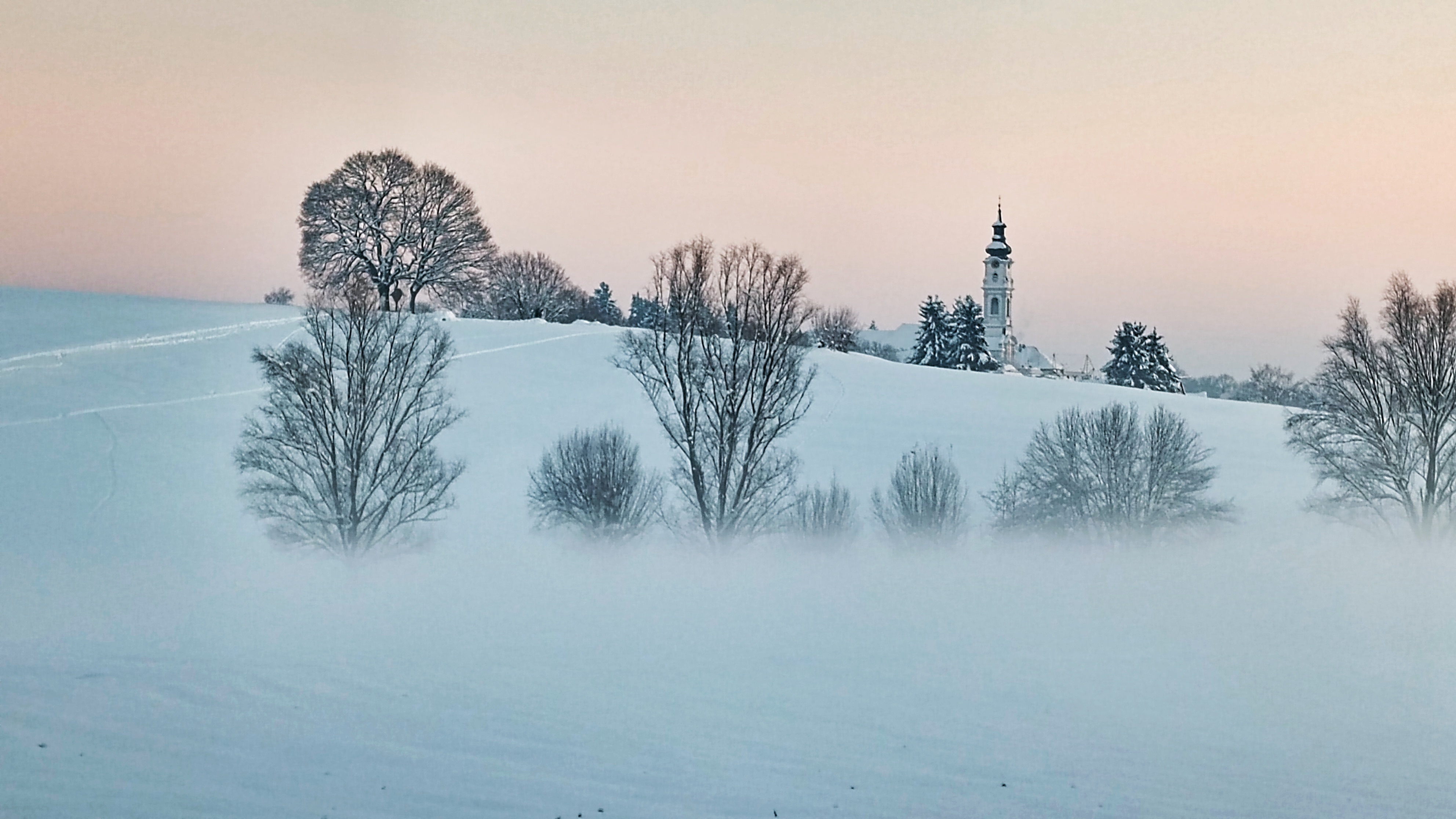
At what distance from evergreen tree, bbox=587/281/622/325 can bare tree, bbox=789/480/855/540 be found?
66374 mm

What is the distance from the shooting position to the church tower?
98500 millimetres

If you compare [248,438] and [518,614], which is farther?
[248,438]

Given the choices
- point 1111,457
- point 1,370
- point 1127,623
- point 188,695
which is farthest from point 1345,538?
point 1,370

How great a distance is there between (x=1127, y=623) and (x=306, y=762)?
17563mm

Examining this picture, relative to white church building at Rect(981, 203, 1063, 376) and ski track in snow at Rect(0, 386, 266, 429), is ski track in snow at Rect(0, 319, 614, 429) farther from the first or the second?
white church building at Rect(981, 203, 1063, 376)

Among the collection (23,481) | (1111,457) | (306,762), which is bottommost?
(306,762)

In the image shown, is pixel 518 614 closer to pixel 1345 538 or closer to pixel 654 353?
pixel 654 353

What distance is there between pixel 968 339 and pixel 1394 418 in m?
40.6

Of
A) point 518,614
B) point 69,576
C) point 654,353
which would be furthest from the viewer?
point 654,353

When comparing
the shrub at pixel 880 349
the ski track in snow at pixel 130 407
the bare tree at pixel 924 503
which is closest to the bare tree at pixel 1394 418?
the bare tree at pixel 924 503

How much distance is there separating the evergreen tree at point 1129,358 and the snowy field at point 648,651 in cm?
3727

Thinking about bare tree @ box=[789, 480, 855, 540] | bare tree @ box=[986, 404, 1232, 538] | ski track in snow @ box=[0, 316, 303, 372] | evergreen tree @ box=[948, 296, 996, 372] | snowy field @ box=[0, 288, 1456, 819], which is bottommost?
snowy field @ box=[0, 288, 1456, 819]

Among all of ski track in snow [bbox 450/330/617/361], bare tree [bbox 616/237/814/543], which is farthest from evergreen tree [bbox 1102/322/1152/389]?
bare tree [bbox 616/237/814/543]

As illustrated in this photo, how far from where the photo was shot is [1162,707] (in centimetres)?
1912
